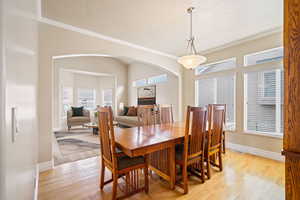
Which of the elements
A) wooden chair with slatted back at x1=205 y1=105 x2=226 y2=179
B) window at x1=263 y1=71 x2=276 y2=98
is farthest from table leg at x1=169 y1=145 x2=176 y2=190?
window at x1=263 y1=71 x2=276 y2=98

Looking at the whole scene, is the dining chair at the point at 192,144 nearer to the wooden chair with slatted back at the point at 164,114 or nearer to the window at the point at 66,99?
the wooden chair with slatted back at the point at 164,114

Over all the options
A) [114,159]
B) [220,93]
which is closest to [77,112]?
[114,159]

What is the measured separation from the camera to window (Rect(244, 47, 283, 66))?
9.86ft

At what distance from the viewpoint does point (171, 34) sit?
3.29 m

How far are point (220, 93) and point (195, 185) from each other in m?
2.72

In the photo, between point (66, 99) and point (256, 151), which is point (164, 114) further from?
point (66, 99)

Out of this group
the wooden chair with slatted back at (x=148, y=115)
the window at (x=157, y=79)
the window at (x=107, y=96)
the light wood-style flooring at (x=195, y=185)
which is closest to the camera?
the light wood-style flooring at (x=195, y=185)

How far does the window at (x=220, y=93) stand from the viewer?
3.75 metres

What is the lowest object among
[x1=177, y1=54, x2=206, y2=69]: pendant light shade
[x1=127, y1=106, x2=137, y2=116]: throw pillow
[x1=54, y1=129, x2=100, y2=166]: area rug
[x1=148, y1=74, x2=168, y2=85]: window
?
[x1=54, y1=129, x2=100, y2=166]: area rug

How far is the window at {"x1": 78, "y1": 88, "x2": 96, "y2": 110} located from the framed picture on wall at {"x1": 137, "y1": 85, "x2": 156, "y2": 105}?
8.42ft

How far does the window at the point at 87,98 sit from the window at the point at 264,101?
22.3ft

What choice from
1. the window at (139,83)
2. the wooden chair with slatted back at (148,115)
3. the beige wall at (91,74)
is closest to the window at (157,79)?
the window at (139,83)

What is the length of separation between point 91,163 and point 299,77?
313 cm

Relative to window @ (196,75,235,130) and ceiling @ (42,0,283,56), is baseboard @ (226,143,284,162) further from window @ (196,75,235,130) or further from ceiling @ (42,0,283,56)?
ceiling @ (42,0,283,56)
